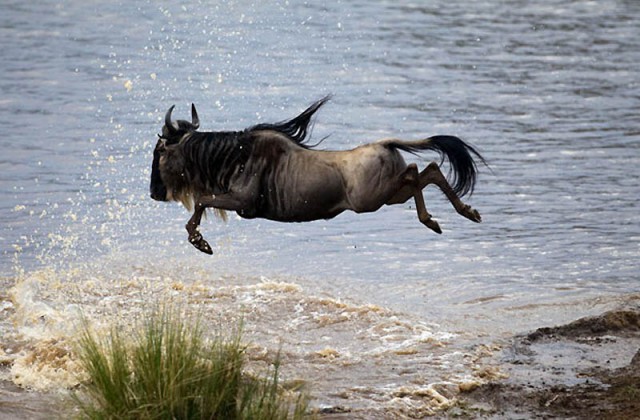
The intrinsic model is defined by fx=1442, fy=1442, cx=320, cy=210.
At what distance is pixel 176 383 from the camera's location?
271 inches

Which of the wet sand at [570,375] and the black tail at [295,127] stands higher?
the black tail at [295,127]

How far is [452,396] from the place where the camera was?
9023 mm

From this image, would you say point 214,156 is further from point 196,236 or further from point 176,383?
point 176,383

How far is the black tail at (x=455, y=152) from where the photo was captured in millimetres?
8594

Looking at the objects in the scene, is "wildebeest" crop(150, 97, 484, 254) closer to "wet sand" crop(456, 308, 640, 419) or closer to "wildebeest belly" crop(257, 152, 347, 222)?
"wildebeest belly" crop(257, 152, 347, 222)

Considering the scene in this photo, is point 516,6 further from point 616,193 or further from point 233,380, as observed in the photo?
point 233,380

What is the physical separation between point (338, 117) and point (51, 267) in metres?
7.16

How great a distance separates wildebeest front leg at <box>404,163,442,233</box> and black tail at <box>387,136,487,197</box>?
0.14 metres

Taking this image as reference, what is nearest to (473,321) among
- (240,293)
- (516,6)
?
(240,293)

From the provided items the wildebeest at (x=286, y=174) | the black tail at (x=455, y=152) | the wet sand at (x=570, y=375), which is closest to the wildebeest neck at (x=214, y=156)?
the wildebeest at (x=286, y=174)

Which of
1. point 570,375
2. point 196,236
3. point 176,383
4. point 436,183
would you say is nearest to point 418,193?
point 436,183

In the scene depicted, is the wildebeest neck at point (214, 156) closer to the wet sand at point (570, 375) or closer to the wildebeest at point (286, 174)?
the wildebeest at point (286, 174)

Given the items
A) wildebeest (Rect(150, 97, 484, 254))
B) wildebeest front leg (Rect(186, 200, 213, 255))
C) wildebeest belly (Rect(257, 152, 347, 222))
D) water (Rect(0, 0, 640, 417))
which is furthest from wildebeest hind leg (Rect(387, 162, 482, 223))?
water (Rect(0, 0, 640, 417))

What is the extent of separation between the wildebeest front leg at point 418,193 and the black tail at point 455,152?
140 mm
